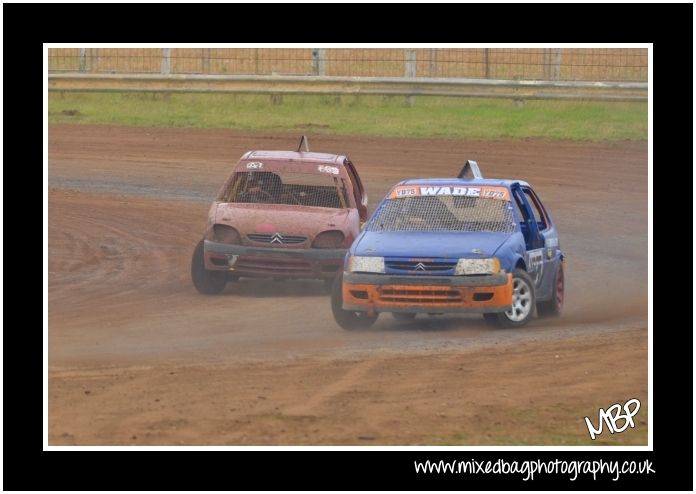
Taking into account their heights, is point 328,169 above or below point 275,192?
above

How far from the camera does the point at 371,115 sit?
32938 mm

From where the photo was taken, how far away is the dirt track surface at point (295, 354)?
10.6 m

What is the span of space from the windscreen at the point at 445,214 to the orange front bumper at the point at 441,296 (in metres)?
1.11

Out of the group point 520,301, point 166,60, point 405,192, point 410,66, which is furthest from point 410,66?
point 520,301

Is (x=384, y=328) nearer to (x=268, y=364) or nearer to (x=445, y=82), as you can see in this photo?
(x=268, y=364)

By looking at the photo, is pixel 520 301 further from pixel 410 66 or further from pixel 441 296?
pixel 410 66

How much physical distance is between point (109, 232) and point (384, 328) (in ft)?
24.7

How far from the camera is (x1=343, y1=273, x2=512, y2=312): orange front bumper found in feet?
46.0

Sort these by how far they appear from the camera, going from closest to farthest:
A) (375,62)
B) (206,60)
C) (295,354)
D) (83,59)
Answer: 1. (295,354)
2. (375,62)
3. (206,60)
4. (83,59)

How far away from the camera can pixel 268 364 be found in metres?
12.7

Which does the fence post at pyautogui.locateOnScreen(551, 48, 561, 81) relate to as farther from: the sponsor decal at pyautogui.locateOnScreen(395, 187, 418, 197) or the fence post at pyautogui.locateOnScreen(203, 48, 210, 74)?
the sponsor decal at pyautogui.locateOnScreen(395, 187, 418, 197)

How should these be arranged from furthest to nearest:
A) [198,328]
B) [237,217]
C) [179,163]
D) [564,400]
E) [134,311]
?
1. [179,163]
2. [237,217]
3. [134,311]
4. [198,328]
5. [564,400]

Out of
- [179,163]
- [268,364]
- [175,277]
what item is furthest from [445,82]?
[268,364]

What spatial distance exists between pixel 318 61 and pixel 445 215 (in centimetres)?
1853
